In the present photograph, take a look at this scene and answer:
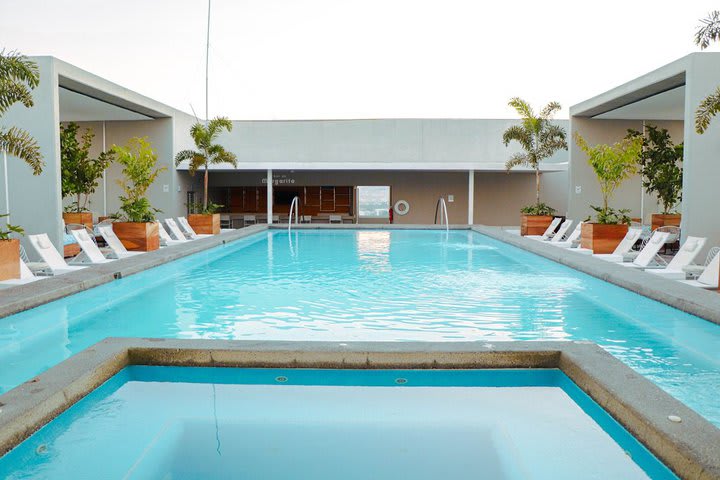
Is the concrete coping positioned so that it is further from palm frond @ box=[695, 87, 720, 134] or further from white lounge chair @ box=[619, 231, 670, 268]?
white lounge chair @ box=[619, 231, 670, 268]

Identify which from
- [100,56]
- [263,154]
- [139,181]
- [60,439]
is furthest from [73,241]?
[263,154]

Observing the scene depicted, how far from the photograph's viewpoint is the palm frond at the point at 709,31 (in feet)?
27.7

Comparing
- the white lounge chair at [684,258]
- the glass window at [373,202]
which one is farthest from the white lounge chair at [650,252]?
the glass window at [373,202]

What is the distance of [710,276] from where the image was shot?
8953 millimetres

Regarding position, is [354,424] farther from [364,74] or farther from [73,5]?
[364,74]

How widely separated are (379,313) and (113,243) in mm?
7287

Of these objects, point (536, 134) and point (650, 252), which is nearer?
point (650, 252)

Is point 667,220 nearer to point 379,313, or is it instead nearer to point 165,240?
point 379,313

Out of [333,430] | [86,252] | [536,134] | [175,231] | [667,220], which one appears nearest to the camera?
[333,430]

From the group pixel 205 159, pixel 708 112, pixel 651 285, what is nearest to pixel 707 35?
pixel 708 112

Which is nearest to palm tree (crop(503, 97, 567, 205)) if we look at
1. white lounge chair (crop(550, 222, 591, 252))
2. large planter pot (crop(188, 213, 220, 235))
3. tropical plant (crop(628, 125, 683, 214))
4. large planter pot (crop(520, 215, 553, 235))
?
large planter pot (crop(520, 215, 553, 235))

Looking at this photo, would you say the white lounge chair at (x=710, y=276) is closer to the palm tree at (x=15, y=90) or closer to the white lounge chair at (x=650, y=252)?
the white lounge chair at (x=650, y=252)

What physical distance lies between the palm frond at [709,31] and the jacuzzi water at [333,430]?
562 cm

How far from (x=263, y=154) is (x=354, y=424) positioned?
76.7 ft
